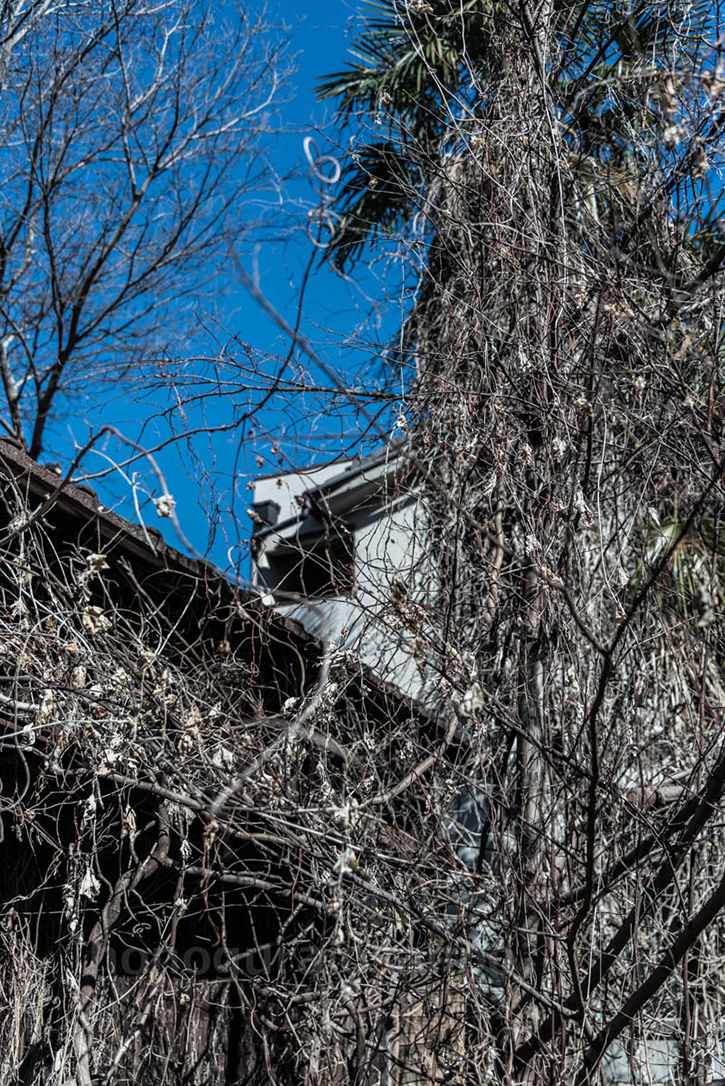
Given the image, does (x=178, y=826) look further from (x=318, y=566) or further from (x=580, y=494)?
(x=318, y=566)

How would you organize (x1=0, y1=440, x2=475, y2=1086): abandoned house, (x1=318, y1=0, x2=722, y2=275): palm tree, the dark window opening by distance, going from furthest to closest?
1. the dark window opening
2. (x1=318, y1=0, x2=722, y2=275): palm tree
3. (x1=0, y1=440, x2=475, y2=1086): abandoned house

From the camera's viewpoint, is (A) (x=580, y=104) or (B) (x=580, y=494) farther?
(A) (x=580, y=104)

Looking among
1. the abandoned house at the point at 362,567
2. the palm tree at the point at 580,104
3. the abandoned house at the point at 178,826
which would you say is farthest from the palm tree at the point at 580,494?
the abandoned house at the point at 178,826

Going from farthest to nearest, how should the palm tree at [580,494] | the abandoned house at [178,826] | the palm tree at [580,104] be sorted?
the palm tree at [580,104], the abandoned house at [178,826], the palm tree at [580,494]

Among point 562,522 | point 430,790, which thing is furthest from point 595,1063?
point 562,522

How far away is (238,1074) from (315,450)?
3.24 metres

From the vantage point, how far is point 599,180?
20.3 feet

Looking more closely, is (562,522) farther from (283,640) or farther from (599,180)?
(599,180)

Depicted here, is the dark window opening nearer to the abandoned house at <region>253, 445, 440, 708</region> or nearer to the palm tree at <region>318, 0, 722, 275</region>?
the abandoned house at <region>253, 445, 440, 708</region>

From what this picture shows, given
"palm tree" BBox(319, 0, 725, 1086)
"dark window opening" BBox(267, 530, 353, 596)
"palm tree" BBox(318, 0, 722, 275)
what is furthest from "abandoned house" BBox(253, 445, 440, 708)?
"palm tree" BBox(318, 0, 722, 275)

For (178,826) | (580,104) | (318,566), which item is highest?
(580,104)

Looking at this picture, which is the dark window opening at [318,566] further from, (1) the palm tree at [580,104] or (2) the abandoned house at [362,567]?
(1) the palm tree at [580,104]

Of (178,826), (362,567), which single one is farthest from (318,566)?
(178,826)

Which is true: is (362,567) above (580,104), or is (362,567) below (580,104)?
below
